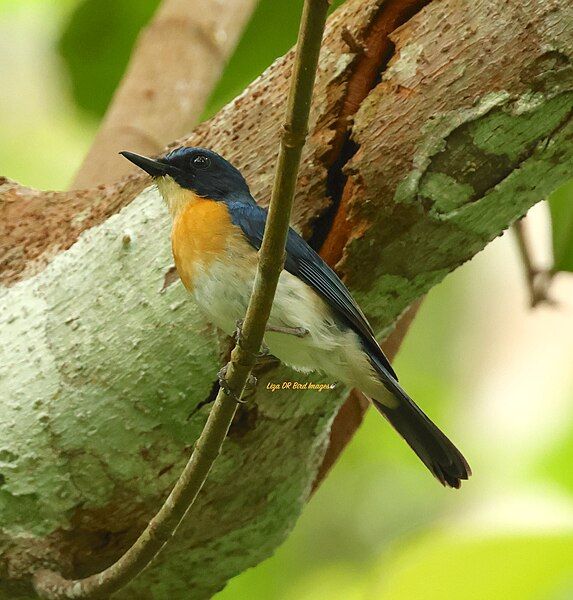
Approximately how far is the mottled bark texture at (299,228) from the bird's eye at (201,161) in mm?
130

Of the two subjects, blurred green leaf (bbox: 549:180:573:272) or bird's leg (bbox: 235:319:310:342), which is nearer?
bird's leg (bbox: 235:319:310:342)

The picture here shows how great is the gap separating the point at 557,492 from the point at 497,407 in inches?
42.9

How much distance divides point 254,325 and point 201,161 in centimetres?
100

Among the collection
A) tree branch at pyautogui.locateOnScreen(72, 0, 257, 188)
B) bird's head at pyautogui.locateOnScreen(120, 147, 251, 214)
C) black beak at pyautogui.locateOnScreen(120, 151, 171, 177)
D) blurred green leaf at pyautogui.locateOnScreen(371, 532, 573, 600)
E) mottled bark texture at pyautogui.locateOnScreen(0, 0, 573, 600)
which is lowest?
blurred green leaf at pyautogui.locateOnScreen(371, 532, 573, 600)

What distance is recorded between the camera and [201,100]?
4.54 metres

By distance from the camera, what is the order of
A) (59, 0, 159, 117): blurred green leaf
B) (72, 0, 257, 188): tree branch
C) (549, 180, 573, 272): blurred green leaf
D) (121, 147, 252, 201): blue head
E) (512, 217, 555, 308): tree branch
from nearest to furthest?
(121, 147, 252, 201): blue head → (549, 180, 573, 272): blurred green leaf → (512, 217, 555, 308): tree branch → (72, 0, 257, 188): tree branch → (59, 0, 159, 117): blurred green leaf

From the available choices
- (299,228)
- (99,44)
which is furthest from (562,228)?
(99,44)

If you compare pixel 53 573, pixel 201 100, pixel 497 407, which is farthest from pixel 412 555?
pixel 201 100

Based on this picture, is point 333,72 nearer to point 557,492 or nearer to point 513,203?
point 513,203

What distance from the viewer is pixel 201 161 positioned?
284cm

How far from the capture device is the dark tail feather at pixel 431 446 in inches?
103

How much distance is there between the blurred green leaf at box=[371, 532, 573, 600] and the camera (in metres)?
3.95

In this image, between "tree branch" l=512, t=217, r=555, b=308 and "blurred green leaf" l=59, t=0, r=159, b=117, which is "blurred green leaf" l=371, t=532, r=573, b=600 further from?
"blurred green leaf" l=59, t=0, r=159, b=117

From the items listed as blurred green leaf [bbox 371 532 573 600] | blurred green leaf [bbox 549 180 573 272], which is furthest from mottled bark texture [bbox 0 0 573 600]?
blurred green leaf [bbox 371 532 573 600]
